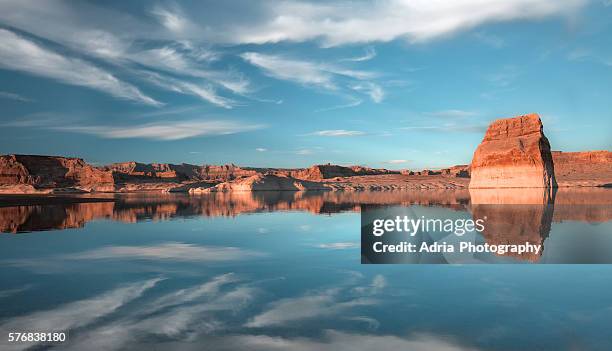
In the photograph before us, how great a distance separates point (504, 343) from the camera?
170 inches

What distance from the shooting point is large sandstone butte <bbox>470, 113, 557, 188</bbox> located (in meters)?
58.9

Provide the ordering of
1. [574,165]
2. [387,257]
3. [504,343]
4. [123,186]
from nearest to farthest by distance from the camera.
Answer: [504,343] → [387,257] → [123,186] → [574,165]

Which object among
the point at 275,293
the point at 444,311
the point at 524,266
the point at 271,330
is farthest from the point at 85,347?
the point at 524,266

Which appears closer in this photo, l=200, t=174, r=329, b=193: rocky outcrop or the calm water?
the calm water

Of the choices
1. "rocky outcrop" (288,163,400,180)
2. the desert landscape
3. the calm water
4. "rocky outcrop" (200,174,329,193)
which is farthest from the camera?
"rocky outcrop" (288,163,400,180)

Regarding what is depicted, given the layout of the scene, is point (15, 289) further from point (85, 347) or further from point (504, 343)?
point (504, 343)

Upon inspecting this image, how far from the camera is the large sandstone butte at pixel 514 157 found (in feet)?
193

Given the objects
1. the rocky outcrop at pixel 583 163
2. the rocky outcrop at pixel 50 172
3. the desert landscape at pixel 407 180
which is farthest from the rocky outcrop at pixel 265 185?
the rocky outcrop at pixel 583 163

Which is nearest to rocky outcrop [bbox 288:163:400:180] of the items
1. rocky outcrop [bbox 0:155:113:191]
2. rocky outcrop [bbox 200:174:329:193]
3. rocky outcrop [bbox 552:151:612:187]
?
rocky outcrop [bbox 200:174:329:193]

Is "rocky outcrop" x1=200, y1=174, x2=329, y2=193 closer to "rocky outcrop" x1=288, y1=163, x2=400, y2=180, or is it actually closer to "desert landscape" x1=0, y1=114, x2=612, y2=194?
"desert landscape" x1=0, y1=114, x2=612, y2=194

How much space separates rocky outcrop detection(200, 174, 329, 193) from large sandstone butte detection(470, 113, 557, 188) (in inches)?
1490

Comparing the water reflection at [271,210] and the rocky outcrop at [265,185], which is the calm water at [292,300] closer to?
the water reflection at [271,210]

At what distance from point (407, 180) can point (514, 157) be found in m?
52.4

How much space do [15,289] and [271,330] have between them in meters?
4.98
